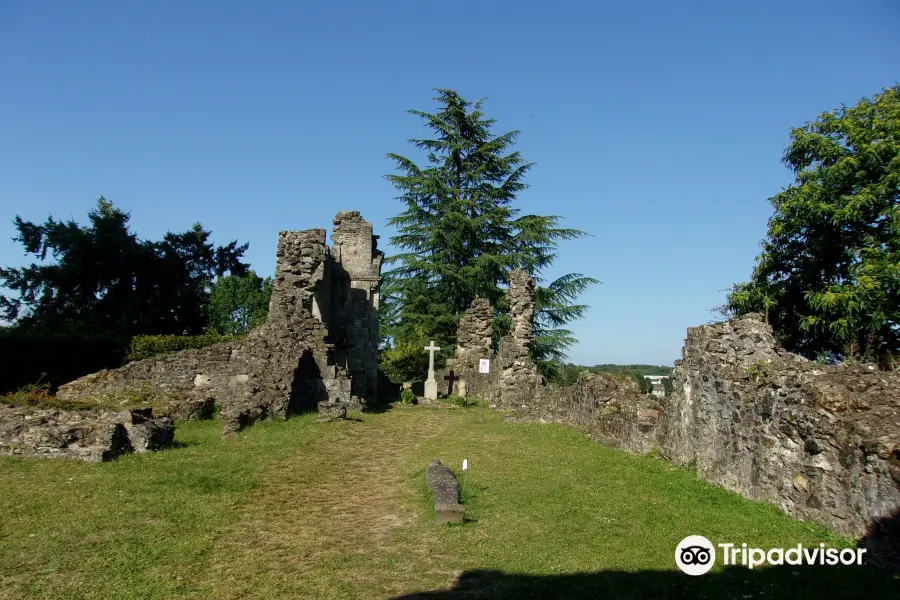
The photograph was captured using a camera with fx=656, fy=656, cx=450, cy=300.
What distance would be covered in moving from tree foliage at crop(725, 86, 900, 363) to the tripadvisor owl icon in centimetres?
856

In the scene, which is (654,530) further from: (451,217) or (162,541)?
(451,217)

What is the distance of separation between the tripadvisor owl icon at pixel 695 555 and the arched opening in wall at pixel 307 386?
475 inches

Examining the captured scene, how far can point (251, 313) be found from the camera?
4278 centimetres

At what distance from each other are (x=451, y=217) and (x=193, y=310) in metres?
13.8

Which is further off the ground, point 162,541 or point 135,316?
point 135,316

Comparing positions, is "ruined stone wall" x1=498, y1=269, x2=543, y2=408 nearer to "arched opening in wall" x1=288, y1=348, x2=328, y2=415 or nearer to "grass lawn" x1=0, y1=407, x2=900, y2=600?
"arched opening in wall" x1=288, y1=348, x2=328, y2=415

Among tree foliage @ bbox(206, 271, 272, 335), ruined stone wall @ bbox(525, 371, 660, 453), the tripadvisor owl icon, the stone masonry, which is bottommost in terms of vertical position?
the tripadvisor owl icon

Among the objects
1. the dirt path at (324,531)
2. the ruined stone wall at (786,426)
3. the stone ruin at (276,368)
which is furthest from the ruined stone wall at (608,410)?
the stone ruin at (276,368)

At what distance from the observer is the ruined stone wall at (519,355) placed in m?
20.2

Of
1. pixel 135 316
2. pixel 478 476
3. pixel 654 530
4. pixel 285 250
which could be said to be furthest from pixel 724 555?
pixel 135 316

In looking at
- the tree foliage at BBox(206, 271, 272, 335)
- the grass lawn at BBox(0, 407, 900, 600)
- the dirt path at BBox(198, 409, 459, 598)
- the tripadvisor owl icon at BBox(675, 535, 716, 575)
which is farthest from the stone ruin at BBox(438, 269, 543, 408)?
the tree foliage at BBox(206, 271, 272, 335)

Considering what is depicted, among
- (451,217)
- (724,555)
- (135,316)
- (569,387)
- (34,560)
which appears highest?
(451,217)

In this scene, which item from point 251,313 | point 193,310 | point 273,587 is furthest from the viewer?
point 251,313

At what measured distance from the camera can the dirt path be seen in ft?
19.2
